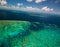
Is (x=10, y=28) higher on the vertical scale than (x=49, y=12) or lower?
lower

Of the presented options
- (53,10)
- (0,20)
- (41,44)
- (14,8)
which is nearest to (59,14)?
(53,10)

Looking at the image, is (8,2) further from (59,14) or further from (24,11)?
(59,14)

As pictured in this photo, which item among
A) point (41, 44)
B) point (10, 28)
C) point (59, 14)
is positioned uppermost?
point (59, 14)

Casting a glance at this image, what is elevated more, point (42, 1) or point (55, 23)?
point (42, 1)

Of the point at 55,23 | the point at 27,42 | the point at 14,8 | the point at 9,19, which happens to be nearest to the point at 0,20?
the point at 9,19

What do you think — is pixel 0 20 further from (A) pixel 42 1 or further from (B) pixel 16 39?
(A) pixel 42 1
